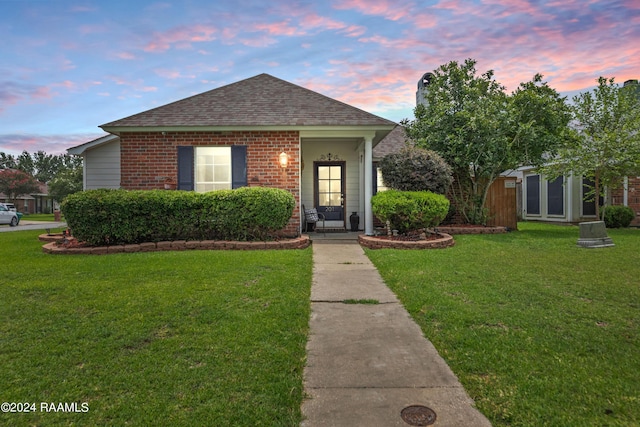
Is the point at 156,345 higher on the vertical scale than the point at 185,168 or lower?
lower

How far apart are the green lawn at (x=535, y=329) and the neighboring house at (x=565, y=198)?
9.52 metres

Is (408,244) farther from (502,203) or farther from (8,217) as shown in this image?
(8,217)

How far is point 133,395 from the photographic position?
2.02 meters

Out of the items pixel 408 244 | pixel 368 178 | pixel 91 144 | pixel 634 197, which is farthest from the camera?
pixel 634 197

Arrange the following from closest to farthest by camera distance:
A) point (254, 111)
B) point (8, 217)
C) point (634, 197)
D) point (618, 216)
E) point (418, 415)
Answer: point (418, 415)
point (254, 111)
point (618, 216)
point (634, 197)
point (8, 217)

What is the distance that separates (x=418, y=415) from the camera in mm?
1872

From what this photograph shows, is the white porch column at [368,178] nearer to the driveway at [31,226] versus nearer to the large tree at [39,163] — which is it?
the driveway at [31,226]

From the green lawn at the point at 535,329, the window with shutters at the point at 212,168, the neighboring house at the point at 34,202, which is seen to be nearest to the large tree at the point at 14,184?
the neighboring house at the point at 34,202

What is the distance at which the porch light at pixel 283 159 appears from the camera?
909cm

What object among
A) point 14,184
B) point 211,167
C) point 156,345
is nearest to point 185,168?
point 211,167

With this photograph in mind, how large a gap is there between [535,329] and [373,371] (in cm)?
170

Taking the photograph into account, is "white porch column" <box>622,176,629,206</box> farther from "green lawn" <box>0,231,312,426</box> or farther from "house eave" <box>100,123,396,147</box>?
"green lawn" <box>0,231,312,426</box>

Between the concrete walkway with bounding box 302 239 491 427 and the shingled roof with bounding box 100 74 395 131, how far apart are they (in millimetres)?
6089

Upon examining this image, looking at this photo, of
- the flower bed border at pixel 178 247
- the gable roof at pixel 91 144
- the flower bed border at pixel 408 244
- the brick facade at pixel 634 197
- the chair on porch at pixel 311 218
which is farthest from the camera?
the brick facade at pixel 634 197
